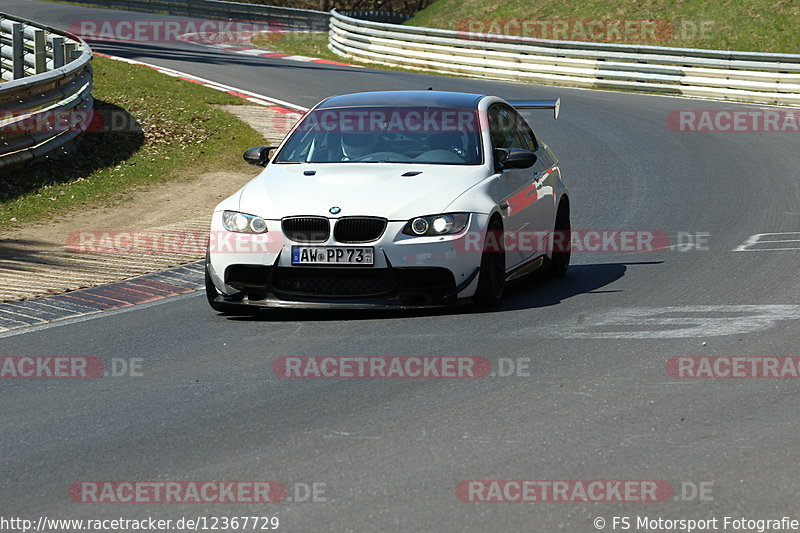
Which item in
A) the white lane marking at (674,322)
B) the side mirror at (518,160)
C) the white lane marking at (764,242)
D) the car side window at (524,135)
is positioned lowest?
the white lane marking at (764,242)

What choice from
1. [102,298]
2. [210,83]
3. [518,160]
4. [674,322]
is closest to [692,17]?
[210,83]

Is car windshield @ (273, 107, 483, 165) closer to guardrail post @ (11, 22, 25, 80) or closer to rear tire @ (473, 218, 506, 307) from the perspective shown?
rear tire @ (473, 218, 506, 307)

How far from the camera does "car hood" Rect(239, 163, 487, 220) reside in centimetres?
873

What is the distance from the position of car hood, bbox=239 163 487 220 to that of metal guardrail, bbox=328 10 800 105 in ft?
62.7

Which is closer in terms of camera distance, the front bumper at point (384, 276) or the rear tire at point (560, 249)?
the front bumper at point (384, 276)

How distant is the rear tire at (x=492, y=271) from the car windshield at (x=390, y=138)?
791 mm

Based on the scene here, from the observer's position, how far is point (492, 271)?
9.06 m

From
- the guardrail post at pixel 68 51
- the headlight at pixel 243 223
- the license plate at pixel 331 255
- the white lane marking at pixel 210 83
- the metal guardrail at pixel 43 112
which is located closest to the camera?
the license plate at pixel 331 255

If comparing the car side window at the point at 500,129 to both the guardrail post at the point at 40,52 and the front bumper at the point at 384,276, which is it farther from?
the guardrail post at the point at 40,52

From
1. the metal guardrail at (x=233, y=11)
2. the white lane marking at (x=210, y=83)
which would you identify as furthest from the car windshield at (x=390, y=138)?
the metal guardrail at (x=233, y=11)

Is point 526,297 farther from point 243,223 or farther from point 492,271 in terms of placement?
point 243,223

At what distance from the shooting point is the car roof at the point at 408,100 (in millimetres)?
10188

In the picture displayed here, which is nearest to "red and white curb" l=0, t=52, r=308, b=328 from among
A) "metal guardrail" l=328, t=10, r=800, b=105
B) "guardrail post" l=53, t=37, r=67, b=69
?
"guardrail post" l=53, t=37, r=67, b=69

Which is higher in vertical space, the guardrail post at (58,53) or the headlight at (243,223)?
the headlight at (243,223)
